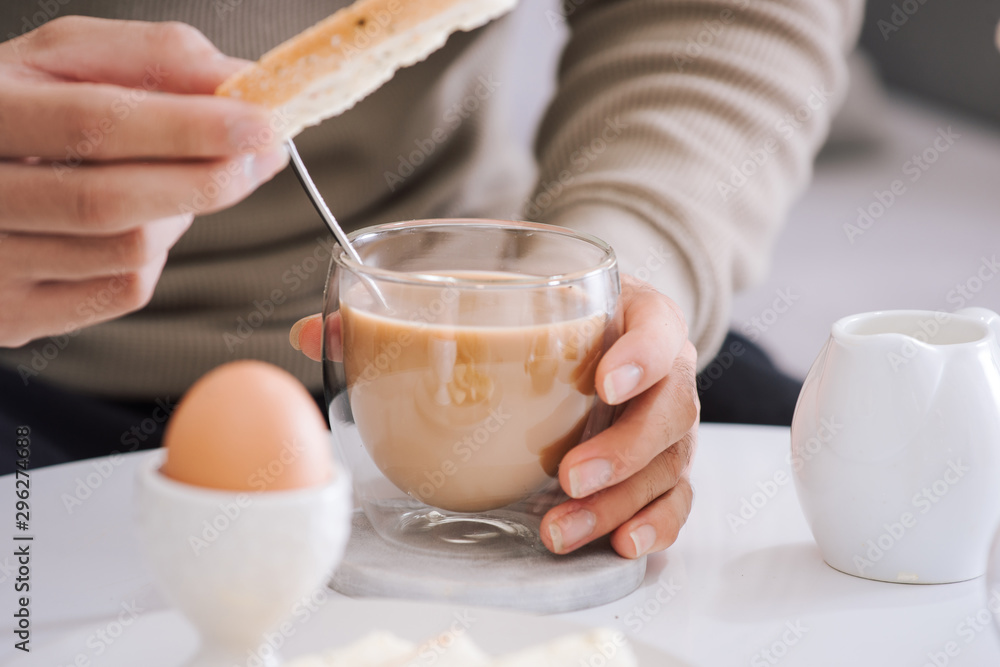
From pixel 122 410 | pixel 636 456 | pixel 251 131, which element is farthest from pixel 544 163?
pixel 251 131

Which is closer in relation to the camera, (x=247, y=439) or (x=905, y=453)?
(x=247, y=439)

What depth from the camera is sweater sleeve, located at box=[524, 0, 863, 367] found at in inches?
40.7

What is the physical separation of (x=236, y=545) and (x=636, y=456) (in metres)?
0.31

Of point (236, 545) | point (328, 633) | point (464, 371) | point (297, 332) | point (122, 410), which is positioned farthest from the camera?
point (122, 410)

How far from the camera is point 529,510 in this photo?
0.58m

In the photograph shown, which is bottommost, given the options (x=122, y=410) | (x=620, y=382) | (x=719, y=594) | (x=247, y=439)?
(x=122, y=410)

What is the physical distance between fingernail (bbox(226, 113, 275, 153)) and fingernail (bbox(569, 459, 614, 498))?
0.83ft

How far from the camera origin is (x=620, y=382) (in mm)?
524

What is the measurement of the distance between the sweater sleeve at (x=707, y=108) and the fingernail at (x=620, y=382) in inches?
18.5

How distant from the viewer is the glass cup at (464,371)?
50cm

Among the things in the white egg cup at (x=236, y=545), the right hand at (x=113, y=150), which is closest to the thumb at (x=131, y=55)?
the right hand at (x=113, y=150)

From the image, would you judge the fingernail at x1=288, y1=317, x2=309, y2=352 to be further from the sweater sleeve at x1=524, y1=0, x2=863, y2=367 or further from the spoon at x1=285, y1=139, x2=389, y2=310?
the sweater sleeve at x1=524, y1=0, x2=863, y2=367

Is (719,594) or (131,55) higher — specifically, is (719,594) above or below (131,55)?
below

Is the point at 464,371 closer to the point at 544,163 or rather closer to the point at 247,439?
the point at 247,439
